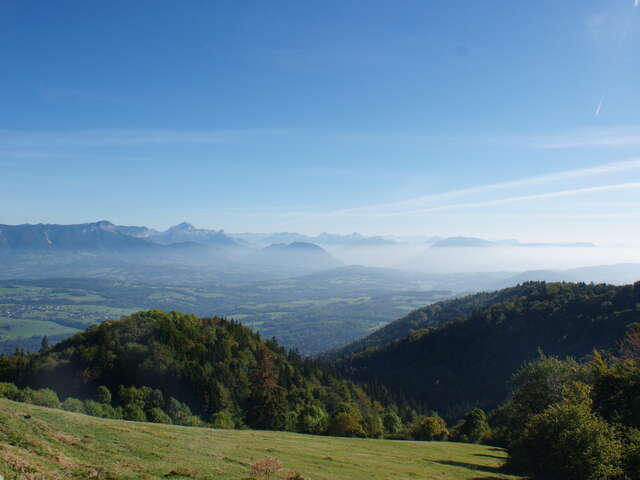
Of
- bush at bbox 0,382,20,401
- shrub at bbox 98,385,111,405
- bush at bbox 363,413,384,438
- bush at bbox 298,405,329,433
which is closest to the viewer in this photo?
bush at bbox 0,382,20,401

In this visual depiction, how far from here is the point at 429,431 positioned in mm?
62969

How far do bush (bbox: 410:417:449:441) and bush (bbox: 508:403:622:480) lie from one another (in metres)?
39.1

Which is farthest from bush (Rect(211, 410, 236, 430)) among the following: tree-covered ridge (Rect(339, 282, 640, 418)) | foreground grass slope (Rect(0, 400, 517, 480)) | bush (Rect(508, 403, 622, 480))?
tree-covered ridge (Rect(339, 282, 640, 418))

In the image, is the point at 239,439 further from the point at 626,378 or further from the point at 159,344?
the point at 159,344

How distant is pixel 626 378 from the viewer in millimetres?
34812

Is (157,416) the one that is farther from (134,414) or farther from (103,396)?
(103,396)

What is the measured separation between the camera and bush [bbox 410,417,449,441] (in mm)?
62812

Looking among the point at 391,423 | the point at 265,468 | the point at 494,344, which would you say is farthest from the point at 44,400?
the point at 494,344

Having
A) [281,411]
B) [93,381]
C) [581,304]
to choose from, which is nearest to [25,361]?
[93,381]

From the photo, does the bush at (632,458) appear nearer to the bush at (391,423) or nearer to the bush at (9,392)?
the bush at (391,423)

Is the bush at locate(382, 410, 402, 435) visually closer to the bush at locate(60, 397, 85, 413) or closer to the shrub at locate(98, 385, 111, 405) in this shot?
the shrub at locate(98, 385, 111, 405)

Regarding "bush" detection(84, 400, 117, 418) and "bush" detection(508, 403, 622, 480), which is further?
"bush" detection(84, 400, 117, 418)

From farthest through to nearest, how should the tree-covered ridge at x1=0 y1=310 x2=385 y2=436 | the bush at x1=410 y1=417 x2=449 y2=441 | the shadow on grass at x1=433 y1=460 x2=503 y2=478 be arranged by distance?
the bush at x1=410 y1=417 x2=449 y2=441, the tree-covered ridge at x1=0 y1=310 x2=385 y2=436, the shadow on grass at x1=433 y1=460 x2=503 y2=478

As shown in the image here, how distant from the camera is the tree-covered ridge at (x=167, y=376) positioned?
56.3 meters
